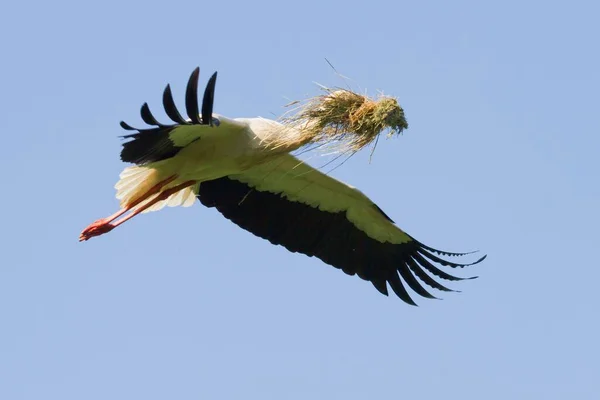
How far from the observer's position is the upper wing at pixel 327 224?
11.1 meters

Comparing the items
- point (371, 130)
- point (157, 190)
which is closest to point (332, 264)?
point (157, 190)

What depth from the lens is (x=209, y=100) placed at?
8.70 metres

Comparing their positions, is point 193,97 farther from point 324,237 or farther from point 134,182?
point 324,237

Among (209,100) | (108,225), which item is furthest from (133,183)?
(209,100)

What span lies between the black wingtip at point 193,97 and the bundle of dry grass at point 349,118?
0.62m

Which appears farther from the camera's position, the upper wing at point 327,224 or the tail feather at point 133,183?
the upper wing at point 327,224

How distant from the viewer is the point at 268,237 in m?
11.2

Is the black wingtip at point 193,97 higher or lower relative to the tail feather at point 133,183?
lower

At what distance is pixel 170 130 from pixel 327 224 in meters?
2.42

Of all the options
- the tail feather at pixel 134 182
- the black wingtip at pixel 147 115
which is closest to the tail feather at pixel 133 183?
the tail feather at pixel 134 182

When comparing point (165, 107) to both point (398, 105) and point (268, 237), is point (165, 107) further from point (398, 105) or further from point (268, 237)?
point (268, 237)

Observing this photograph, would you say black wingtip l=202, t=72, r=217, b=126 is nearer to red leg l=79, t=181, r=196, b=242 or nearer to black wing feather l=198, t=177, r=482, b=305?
red leg l=79, t=181, r=196, b=242

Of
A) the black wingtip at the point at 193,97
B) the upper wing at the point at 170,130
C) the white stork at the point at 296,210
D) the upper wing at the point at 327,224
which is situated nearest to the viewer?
the black wingtip at the point at 193,97

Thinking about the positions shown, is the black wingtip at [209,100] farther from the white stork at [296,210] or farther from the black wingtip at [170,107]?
the white stork at [296,210]
